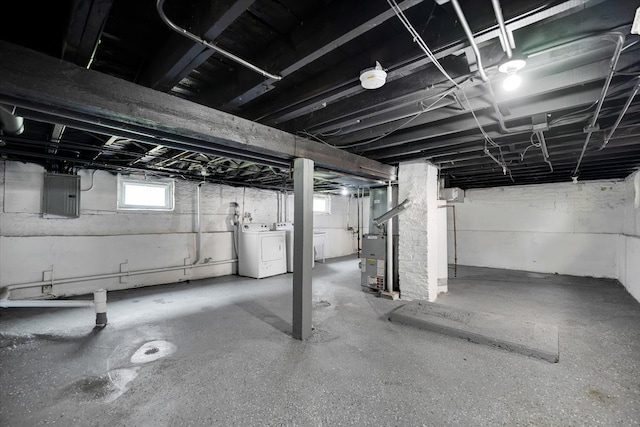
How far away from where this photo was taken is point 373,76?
5.34 feet

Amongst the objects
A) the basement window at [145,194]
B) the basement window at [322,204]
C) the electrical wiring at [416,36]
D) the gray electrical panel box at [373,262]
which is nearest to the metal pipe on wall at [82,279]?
the basement window at [145,194]

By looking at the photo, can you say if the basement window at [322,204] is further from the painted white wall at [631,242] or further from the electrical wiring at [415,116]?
the painted white wall at [631,242]

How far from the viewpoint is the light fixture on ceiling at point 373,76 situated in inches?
62.7

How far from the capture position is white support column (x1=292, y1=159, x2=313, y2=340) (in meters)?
2.72

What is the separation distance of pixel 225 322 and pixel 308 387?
1.65 metres

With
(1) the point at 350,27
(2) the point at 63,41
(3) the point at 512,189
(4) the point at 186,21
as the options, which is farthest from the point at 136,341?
(3) the point at 512,189

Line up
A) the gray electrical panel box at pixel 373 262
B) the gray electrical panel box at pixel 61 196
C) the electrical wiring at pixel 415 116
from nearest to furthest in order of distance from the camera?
the electrical wiring at pixel 415 116
the gray electrical panel box at pixel 61 196
the gray electrical panel box at pixel 373 262

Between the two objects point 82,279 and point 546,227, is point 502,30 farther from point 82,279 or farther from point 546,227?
point 546,227

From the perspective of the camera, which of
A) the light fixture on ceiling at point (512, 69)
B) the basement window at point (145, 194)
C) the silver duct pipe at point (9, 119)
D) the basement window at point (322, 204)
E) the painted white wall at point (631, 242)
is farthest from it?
the basement window at point (322, 204)

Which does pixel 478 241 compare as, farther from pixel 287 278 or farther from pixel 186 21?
pixel 186 21

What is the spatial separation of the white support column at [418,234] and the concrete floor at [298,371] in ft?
2.11

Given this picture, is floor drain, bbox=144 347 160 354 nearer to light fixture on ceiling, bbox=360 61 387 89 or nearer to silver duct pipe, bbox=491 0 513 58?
light fixture on ceiling, bbox=360 61 387 89

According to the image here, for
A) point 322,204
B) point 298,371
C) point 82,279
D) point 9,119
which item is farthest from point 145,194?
point 322,204

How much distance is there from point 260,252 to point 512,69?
500 centimetres
